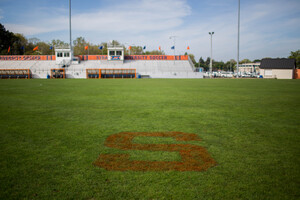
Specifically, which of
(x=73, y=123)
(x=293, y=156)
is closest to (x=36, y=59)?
(x=73, y=123)

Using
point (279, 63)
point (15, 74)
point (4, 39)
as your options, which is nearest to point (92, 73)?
point (15, 74)

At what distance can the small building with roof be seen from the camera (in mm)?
48281

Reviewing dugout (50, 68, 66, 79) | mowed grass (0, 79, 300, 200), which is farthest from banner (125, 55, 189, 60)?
mowed grass (0, 79, 300, 200)

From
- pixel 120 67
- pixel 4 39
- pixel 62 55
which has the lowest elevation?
pixel 120 67

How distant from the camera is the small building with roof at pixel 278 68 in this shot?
1901 inches

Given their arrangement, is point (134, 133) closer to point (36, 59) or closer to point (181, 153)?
point (181, 153)

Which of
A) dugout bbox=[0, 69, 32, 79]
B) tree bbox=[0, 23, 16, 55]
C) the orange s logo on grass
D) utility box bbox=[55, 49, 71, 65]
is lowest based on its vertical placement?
the orange s logo on grass

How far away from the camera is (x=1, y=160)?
3363 mm

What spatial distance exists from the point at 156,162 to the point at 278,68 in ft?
190

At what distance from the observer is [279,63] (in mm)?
50094

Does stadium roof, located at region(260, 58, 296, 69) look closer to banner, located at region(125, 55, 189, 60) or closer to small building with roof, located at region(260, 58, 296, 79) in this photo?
small building with roof, located at region(260, 58, 296, 79)

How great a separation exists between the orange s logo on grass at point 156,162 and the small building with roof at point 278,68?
2211 inches

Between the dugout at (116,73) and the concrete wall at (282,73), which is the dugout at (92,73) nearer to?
the dugout at (116,73)

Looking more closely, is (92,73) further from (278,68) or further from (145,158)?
(278,68)
